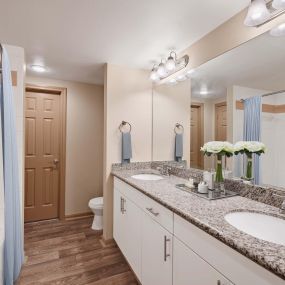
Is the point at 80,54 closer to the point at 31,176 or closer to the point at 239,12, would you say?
the point at 239,12

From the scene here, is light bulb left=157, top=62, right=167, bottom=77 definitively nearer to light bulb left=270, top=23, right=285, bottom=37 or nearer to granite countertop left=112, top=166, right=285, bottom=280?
light bulb left=270, top=23, right=285, bottom=37

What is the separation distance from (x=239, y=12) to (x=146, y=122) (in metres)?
1.53

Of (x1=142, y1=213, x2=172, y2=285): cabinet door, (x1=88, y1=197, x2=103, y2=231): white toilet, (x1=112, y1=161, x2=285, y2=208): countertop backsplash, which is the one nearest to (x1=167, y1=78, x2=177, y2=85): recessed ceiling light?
(x1=112, y1=161, x2=285, y2=208): countertop backsplash

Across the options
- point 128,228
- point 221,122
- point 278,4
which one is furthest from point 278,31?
point 128,228

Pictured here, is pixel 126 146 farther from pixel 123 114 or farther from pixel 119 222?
pixel 119 222

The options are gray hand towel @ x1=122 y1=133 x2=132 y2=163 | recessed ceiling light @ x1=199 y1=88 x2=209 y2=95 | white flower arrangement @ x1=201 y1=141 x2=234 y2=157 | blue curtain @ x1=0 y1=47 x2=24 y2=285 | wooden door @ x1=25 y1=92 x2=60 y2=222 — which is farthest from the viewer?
wooden door @ x1=25 y1=92 x2=60 y2=222

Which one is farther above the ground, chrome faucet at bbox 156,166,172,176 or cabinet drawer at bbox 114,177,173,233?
chrome faucet at bbox 156,166,172,176

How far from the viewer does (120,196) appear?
213 cm

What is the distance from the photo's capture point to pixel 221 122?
1736 mm

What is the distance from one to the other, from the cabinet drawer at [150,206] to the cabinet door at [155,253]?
4 cm

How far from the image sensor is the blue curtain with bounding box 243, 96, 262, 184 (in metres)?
1.39

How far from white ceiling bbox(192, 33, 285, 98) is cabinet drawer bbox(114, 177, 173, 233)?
1090 mm

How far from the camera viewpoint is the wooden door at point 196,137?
1959mm

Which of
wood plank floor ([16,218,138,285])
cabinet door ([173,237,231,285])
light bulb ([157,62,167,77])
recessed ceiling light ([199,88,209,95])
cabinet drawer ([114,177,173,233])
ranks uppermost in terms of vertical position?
light bulb ([157,62,167,77])
